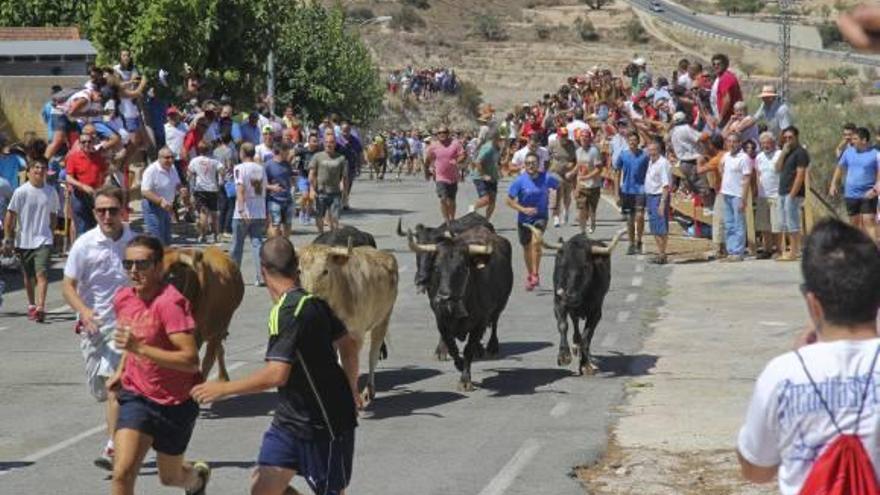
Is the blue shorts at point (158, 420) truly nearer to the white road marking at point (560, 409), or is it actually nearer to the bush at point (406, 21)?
the white road marking at point (560, 409)

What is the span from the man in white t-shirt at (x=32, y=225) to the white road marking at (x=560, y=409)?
302 inches

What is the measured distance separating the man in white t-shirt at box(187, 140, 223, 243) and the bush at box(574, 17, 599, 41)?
3523 inches

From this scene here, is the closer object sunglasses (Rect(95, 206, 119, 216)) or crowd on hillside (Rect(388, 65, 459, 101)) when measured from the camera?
sunglasses (Rect(95, 206, 119, 216))

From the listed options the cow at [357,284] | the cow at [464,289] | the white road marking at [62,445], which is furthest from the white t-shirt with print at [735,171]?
the white road marking at [62,445]

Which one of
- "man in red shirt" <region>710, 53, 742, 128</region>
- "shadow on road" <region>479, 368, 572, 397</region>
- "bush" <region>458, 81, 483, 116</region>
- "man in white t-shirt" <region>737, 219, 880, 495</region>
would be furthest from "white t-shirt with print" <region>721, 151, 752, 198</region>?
"bush" <region>458, 81, 483, 116</region>

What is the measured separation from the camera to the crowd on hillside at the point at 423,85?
91875 mm

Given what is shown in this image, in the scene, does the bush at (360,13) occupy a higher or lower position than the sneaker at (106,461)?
higher

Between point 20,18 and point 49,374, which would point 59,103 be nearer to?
point 49,374

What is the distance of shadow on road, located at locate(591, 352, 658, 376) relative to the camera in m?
16.3

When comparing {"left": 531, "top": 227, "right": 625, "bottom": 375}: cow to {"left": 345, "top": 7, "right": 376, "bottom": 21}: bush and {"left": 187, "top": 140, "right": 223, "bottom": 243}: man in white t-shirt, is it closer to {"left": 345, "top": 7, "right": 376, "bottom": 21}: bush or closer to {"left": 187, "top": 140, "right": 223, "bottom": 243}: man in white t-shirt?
{"left": 187, "top": 140, "right": 223, "bottom": 243}: man in white t-shirt

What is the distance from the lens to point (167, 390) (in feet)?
30.9

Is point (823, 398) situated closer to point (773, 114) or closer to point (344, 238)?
point (344, 238)

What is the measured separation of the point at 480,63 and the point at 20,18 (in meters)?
61.2

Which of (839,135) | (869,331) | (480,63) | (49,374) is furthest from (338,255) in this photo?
(480,63)
